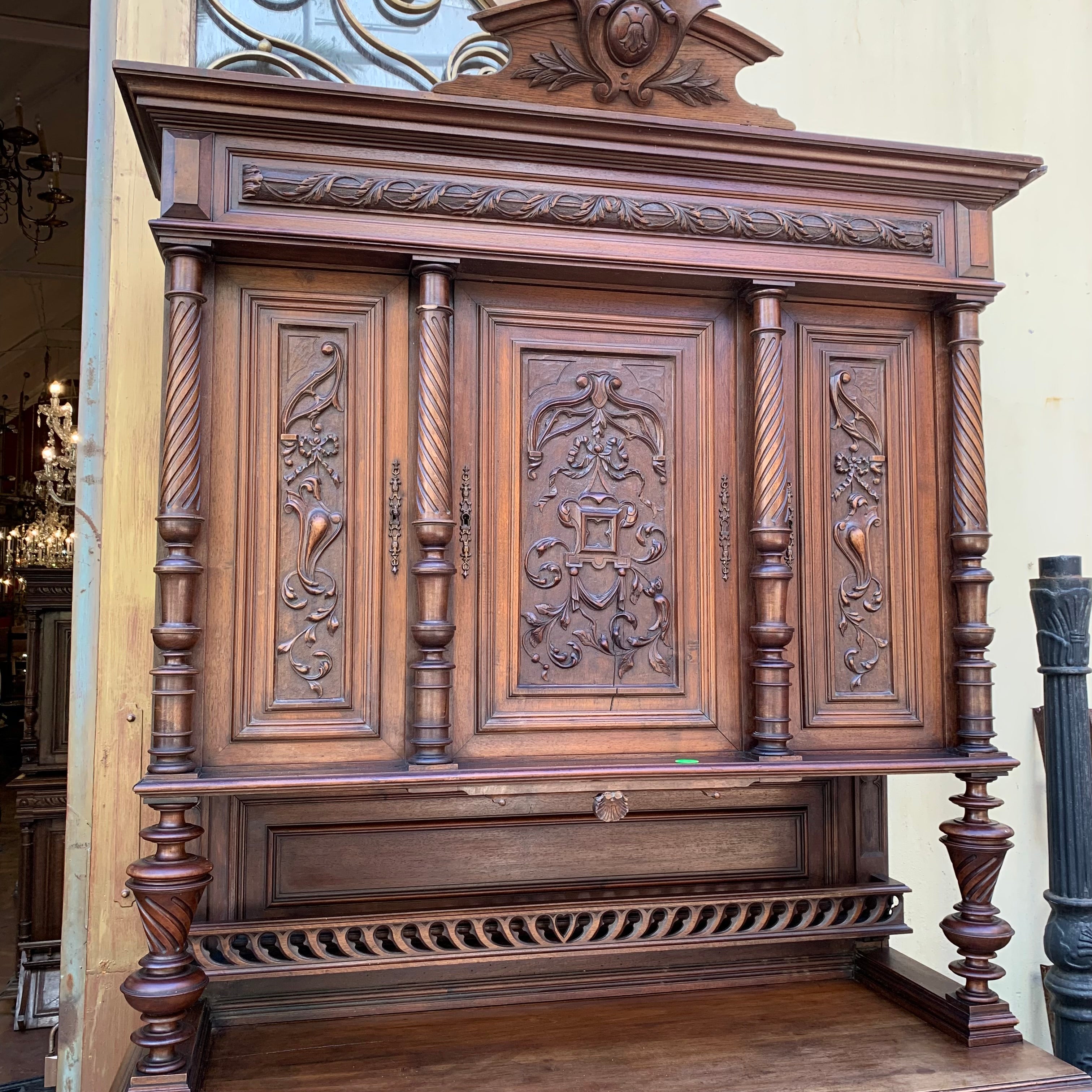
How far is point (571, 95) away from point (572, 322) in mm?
425

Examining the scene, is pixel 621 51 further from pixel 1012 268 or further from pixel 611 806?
pixel 1012 268

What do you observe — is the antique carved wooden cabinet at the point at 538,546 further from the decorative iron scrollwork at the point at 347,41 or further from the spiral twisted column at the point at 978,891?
the decorative iron scrollwork at the point at 347,41

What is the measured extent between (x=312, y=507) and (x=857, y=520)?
1.07m

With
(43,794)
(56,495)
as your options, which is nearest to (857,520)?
(56,495)

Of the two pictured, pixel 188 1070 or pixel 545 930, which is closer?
pixel 188 1070

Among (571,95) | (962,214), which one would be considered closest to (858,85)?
(962,214)

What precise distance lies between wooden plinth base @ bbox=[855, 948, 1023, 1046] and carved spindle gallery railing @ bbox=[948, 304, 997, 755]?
1.65 feet

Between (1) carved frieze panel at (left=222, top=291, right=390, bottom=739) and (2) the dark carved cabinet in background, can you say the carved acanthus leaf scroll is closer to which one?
(1) carved frieze panel at (left=222, top=291, right=390, bottom=739)

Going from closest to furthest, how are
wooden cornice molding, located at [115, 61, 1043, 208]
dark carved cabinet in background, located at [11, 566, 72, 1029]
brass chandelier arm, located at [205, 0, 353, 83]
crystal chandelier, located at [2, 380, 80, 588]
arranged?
wooden cornice molding, located at [115, 61, 1043, 208], brass chandelier arm, located at [205, 0, 353, 83], dark carved cabinet in background, located at [11, 566, 72, 1029], crystal chandelier, located at [2, 380, 80, 588]

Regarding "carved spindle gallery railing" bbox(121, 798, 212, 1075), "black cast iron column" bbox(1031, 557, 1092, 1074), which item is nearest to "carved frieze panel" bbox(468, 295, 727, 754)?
"carved spindle gallery railing" bbox(121, 798, 212, 1075)

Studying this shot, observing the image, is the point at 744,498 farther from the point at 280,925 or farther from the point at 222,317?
the point at 280,925

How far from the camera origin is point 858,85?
9.20 ft

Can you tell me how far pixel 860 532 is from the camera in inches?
75.0

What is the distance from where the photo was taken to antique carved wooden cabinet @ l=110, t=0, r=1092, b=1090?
5.45ft
